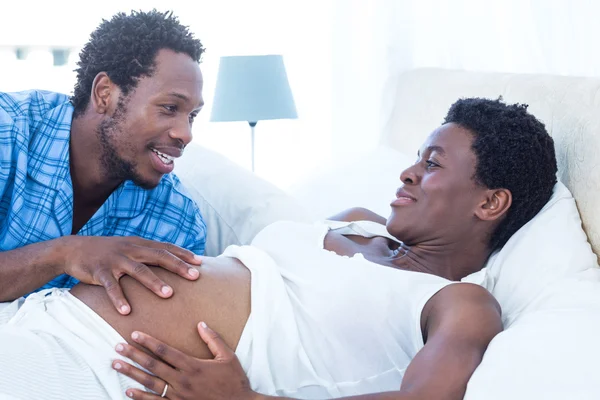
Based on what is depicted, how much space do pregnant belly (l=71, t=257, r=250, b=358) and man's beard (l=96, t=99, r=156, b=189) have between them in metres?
0.43

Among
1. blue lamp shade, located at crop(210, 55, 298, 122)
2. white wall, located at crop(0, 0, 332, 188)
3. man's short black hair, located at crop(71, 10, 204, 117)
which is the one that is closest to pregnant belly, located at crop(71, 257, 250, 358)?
man's short black hair, located at crop(71, 10, 204, 117)

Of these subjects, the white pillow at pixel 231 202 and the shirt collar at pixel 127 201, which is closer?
the shirt collar at pixel 127 201

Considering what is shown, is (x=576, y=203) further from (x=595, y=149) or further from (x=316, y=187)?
(x=316, y=187)

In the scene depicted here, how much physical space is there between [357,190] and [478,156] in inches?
25.3

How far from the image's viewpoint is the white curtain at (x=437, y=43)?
2070mm

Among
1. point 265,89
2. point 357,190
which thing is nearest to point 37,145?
point 357,190

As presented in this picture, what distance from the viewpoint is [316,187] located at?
2.30 meters

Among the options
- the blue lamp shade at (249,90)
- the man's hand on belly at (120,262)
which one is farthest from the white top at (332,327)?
the blue lamp shade at (249,90)

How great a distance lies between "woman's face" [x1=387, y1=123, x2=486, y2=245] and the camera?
5.15 feet

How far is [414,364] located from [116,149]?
94cm

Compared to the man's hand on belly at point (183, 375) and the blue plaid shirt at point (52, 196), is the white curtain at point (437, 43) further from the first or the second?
the man's hand on belly at point (183, 375)

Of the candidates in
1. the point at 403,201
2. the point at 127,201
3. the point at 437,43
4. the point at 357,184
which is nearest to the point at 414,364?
the point at 403,201

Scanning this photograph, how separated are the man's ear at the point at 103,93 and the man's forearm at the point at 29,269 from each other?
423 millimetres

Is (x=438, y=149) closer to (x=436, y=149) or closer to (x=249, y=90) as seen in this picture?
(x=436, y=149)
